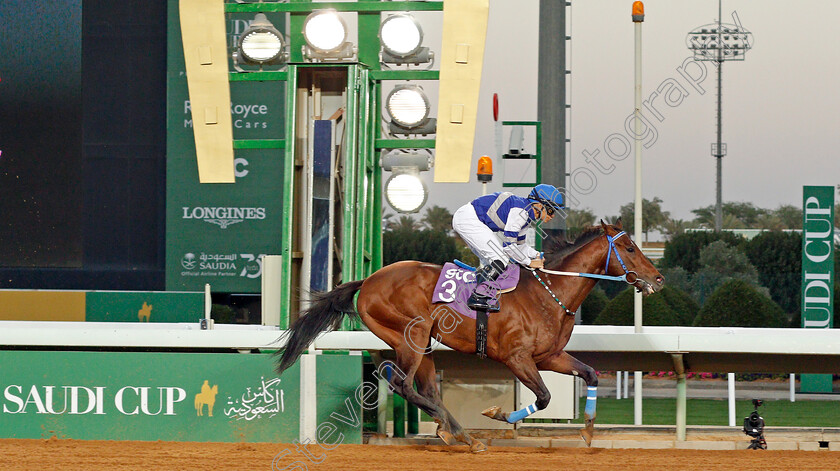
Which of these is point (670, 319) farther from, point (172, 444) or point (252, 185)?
point (172, 444)

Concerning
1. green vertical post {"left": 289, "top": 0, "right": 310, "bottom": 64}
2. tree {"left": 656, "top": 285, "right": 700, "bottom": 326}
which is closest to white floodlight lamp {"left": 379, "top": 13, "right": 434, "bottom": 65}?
green vertical post {"left": 289, "top": 0, "right": 310, "bottom": 64}

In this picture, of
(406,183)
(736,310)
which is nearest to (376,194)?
(406,183)

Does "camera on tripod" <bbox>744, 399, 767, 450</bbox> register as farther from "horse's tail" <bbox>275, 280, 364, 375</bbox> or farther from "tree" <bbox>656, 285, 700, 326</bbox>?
"tree" <bbox>656, 285, 700, 326</bbox>

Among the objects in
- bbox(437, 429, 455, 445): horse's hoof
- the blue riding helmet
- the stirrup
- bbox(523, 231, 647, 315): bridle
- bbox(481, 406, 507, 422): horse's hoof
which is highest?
the blue riding helmet

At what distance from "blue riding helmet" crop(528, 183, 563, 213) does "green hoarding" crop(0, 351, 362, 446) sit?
1.72 m

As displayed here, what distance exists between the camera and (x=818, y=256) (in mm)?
12383

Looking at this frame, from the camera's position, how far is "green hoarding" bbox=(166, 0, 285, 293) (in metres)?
12.1

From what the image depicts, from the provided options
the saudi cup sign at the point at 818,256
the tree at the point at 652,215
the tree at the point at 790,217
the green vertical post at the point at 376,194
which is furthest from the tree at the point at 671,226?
the green vertical post at the point at 376,194

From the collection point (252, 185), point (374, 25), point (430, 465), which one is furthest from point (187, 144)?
point (430, 465)

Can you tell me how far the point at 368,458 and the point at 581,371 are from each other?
1379 millimetres

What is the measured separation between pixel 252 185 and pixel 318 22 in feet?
19.7

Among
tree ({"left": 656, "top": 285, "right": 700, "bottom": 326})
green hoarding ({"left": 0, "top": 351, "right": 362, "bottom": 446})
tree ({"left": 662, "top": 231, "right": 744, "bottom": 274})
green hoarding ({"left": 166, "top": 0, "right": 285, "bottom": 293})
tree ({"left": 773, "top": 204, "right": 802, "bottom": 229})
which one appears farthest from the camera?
tree ({"left": 773, "top": 204, "right": 802, "bottom": 229})

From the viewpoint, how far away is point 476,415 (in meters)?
6.97

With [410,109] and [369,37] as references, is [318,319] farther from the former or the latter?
[369,37]
